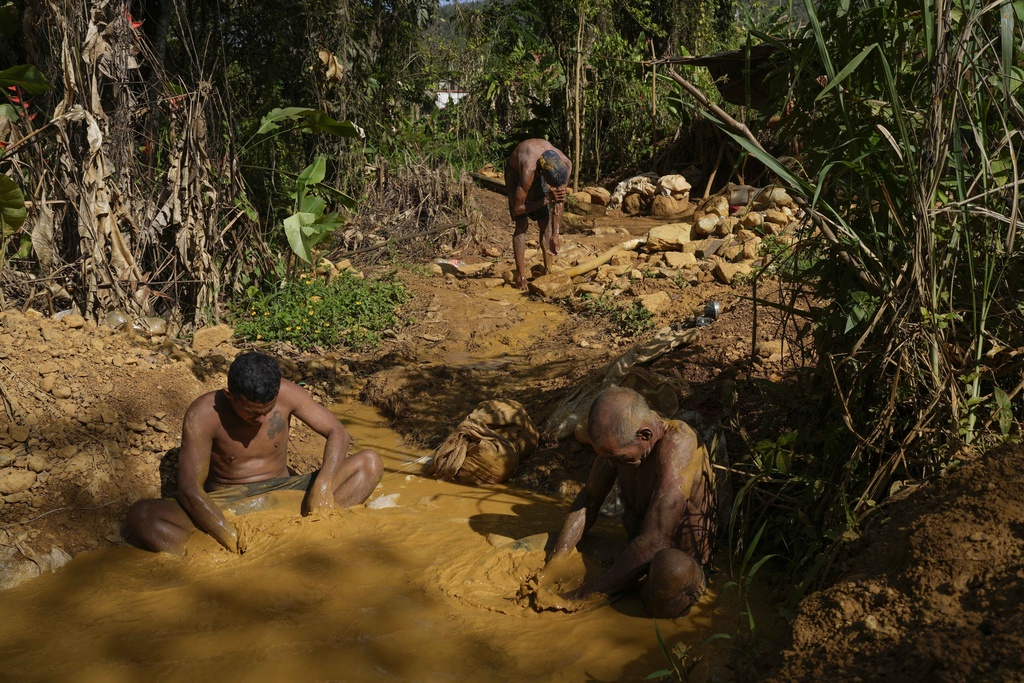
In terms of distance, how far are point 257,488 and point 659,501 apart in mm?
2226

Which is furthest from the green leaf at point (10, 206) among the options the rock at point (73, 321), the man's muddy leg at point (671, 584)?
the man's muddy leg at point (671, 584)

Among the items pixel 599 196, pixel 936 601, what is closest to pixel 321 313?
pixel 936 601

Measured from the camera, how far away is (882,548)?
111 inches

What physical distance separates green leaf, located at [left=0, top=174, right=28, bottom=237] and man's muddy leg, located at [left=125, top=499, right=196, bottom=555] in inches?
90.1

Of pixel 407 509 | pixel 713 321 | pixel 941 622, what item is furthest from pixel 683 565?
pixel 713 321

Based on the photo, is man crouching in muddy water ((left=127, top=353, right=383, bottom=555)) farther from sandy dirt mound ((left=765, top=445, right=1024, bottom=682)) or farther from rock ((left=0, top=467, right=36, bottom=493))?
sandy dirt mound ((left=765, top=445, right=1024, bottom=682))

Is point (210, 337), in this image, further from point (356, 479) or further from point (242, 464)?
point (356, 479)

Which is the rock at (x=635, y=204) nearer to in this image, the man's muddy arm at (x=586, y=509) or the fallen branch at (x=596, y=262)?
the fallen branch at (x=596, y=262)

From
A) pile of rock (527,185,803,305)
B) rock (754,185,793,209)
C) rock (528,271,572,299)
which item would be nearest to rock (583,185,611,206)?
rock (754,185,793,209)

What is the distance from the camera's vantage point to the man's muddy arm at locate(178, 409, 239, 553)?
4.16m

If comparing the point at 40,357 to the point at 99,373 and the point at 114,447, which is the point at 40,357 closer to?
the point at 99,373

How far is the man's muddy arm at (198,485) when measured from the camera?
4.16 meters

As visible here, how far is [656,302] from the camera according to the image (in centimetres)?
751

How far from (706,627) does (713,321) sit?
332 cm
